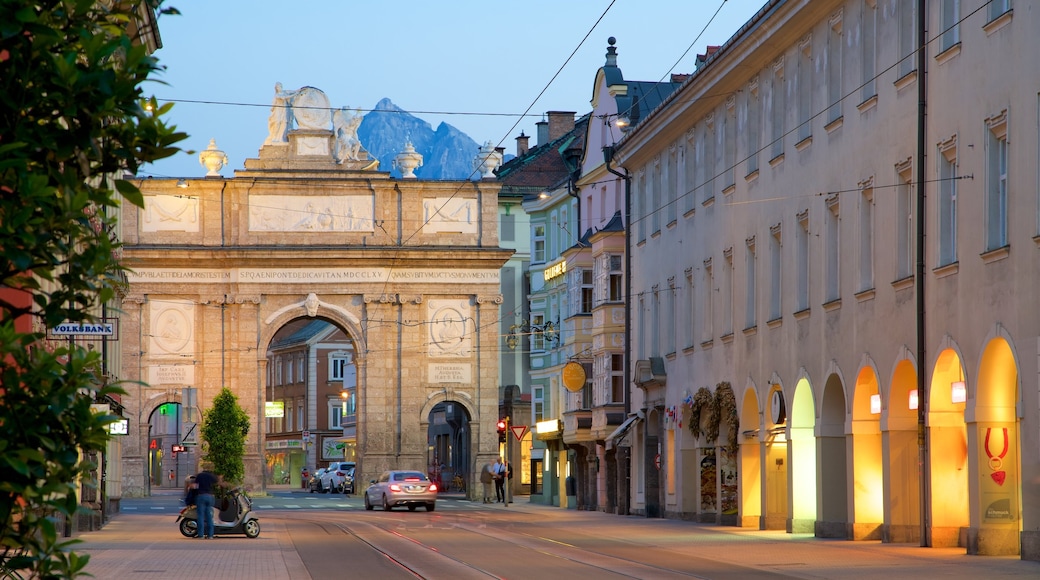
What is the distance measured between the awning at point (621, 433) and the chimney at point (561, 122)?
42.8m

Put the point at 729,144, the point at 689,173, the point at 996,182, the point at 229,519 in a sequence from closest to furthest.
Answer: the point at 996,182 → the point at 229,519 → the point at 729,144 → the point at 689,173

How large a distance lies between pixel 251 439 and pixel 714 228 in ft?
113

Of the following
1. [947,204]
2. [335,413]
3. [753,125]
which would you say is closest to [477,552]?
[947,204]

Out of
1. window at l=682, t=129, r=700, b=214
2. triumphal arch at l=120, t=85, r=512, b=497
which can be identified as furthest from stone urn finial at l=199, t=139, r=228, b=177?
window at l=682, t=129, r=700, b=214

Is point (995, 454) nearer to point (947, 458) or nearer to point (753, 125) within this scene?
point (947, 458)

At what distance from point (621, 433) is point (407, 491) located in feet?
30.0

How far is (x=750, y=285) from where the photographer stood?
34938 mm

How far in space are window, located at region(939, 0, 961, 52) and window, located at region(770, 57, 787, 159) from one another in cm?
814

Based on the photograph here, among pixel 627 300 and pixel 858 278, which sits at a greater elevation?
pixel 627 300

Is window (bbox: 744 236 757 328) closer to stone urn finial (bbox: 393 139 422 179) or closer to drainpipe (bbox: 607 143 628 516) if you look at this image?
drainpipe (bbox: 607 143 628 516)

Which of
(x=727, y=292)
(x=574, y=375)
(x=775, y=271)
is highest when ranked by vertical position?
(x=775, y=271)

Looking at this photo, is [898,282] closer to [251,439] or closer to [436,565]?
[436,565]

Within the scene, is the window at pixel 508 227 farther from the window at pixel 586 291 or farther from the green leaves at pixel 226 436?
the window at pixel 586 291

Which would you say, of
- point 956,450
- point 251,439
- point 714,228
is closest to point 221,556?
point 956,450
